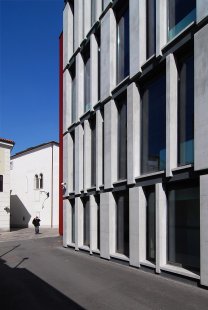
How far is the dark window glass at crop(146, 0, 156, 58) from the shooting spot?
13.5m

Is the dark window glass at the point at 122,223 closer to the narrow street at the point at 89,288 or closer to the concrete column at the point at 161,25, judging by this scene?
the narrow street at the point at 89,288

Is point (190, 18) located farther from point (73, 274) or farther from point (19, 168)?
point (19, 168)

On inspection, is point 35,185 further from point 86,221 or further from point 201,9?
point 201,9

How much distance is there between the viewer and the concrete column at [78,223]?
1962 cm

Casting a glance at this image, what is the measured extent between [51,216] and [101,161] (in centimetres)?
2604

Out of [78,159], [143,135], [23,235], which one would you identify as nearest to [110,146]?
[143,135]

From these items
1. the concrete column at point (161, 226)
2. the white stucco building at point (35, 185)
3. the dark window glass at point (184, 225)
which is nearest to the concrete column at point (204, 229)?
the dark window glass at point (184, 225)

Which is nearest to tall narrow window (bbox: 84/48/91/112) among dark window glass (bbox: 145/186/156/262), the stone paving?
dark window glass (bbox: 145/186/156/262)

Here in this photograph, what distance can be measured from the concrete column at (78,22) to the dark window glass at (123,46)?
15.1 feet

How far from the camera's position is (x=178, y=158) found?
11773mm

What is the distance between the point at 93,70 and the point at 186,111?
314 inches

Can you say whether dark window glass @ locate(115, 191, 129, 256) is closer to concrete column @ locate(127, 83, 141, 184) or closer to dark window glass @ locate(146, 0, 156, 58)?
concrete column @ locate(127, 83, 141, 184)

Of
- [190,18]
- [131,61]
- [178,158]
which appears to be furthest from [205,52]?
[131,61]

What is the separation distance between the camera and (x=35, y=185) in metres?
44.8
